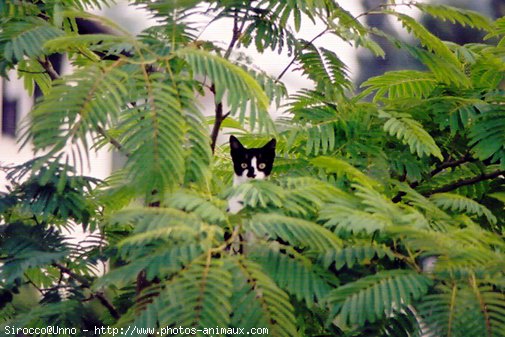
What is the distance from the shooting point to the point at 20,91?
3857 millimetres

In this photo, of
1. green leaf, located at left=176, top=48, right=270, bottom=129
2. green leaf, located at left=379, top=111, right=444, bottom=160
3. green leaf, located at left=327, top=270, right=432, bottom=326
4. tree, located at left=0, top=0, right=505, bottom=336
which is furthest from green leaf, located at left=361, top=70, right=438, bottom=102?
green leaf, located at left=327, top=270, right=432, bottom=326

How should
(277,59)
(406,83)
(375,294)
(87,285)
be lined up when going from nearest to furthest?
1. (375,294)
2. (87,285)
3. (406,83)
4. (277,59)

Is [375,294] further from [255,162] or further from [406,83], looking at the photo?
[406,83]

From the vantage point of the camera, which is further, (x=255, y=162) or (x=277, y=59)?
(x=277, y=59)

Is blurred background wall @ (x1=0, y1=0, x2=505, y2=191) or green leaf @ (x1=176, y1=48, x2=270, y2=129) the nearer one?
green leaf @ (x1=176, y1=48, x2=270, y2=129)

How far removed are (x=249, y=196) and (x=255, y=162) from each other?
1.30ft

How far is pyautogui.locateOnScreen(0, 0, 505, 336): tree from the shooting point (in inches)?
64.9

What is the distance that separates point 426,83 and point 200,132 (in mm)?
1051

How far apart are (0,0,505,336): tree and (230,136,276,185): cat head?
0.07m

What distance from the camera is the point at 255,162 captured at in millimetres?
2221

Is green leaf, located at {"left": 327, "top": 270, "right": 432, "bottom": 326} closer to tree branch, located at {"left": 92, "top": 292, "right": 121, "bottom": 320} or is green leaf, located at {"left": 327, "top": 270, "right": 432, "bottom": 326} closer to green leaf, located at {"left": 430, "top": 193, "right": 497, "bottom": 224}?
green leaf, located at {"left": 430, "top": 193, "right": 497, "bottom": 224}

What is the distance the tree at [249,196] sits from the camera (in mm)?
1647

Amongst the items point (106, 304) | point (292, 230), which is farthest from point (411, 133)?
point (106, 304)

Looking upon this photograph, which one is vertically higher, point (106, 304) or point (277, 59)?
point (277, 59)
